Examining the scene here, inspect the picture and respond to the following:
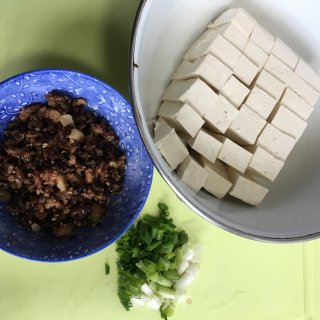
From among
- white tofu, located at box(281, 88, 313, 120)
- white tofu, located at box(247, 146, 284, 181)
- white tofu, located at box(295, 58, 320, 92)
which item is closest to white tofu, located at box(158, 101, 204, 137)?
white tofu, located at box(247, 146, 284, 181)

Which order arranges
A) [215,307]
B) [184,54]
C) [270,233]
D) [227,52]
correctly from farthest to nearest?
1. [215,307]
2. [184,54]
3. [227,52]
4. [270,233]

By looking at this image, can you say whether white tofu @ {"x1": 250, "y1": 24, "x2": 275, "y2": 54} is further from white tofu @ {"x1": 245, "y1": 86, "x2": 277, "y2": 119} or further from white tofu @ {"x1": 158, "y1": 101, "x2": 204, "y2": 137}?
white tofu @ {"x1": 158, "y1": 101, "x2": 204, "y2": 137}

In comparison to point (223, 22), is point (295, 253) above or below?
below

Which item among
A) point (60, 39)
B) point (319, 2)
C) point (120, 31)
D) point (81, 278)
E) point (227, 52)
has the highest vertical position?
point (319, 2)

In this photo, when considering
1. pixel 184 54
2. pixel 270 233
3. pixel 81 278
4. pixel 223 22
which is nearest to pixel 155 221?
pixel 81 278

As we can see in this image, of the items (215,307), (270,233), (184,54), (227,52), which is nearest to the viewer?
(270,233)

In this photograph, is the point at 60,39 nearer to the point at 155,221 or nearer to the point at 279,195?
the point at 155,221

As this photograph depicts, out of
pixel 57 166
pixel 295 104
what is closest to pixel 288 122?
pixel 295 104
